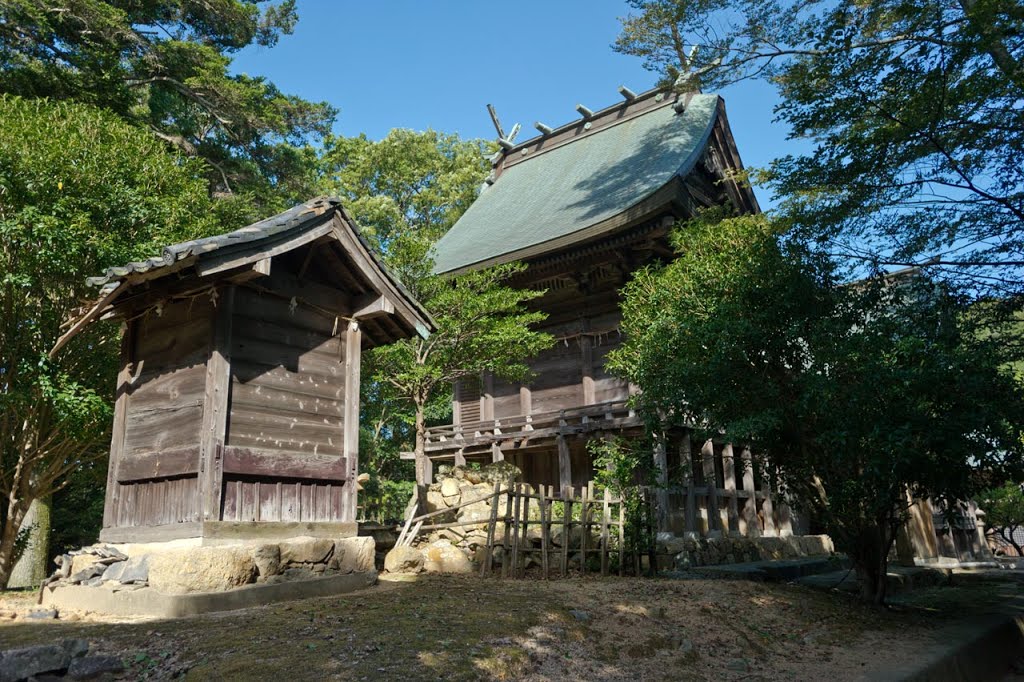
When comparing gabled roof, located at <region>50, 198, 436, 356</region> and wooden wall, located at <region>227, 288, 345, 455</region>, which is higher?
gabled roof, located at <region>50, 198, 436, 356</region>

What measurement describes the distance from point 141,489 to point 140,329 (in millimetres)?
1932

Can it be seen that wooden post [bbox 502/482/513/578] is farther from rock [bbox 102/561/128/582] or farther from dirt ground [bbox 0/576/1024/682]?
rock [bbox 102/561/128/582]

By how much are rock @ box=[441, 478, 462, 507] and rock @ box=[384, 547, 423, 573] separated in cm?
506

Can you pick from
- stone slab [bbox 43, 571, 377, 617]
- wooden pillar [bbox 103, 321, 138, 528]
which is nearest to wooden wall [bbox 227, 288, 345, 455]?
stone slab [bbox 43, 571, 377, 617]

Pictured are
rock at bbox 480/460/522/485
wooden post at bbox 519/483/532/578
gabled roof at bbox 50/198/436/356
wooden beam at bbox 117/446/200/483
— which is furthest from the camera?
rock at bbox 480/460/522/485

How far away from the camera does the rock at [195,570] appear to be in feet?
21.5

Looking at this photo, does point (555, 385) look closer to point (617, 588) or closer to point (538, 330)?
point (538, 330)

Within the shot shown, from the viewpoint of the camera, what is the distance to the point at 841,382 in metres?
8.84

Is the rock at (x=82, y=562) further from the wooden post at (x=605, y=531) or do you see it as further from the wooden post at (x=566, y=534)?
the wooden post at (x=605, y=531)

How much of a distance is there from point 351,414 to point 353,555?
67.0 inches

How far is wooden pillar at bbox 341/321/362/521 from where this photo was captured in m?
8.66

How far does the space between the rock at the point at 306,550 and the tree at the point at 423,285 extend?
6.94 metres

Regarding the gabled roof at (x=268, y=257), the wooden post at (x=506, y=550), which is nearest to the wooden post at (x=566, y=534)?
the wooden post at (x=506, y=550)

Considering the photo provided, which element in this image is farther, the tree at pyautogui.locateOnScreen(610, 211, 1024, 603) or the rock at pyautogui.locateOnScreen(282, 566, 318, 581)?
the tree at pyautogui.locateOnScreen(610, 211, 1024, 603)
